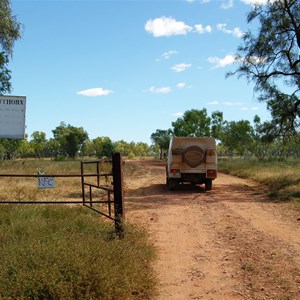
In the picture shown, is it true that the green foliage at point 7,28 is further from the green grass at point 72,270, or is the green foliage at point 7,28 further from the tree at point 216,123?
the tree at point 216,123

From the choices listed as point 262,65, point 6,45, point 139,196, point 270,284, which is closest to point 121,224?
point 270,284

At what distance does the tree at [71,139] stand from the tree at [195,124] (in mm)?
30618

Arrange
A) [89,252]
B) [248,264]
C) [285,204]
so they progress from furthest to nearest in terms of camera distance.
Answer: [285,204]
[248,264]
[89,252]

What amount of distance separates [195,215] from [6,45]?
732cm

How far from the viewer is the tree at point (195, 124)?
2472 inches

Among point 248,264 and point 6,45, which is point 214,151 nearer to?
point 6,45

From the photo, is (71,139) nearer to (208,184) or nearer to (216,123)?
(216,123)

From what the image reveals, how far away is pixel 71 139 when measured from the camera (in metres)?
86.5

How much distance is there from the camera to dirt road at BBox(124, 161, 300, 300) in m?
5.55

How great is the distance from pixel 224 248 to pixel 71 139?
3189 inches

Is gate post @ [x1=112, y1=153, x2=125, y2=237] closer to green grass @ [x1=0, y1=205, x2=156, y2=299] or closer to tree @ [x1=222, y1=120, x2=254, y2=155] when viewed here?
green grass @ [x1=0, y1=205, x2=156, y2=299]

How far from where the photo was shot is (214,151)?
60.4ft

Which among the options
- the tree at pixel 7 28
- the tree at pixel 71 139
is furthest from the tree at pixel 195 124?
the tree at pixel 7 28

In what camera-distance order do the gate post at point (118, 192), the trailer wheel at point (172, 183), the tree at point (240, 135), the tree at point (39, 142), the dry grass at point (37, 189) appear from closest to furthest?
the gate post at point (118, 192), the dry grass at point (37, 189), the trailer wheel at point (172, 183), the tree at point (240, 135), the tree at point (39, 142)
